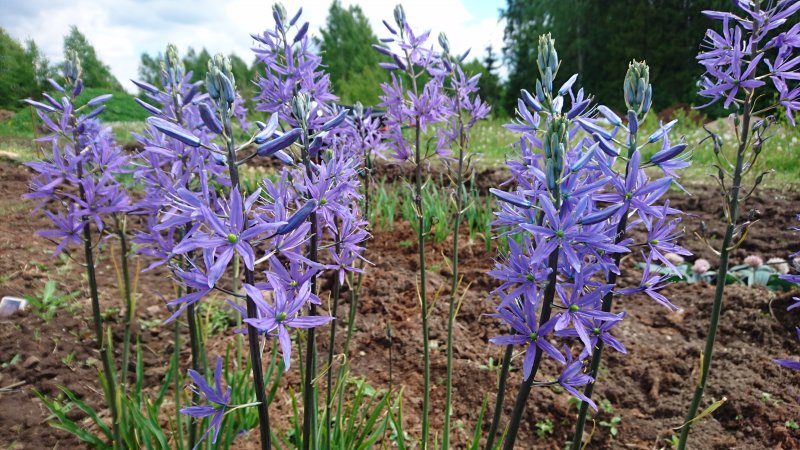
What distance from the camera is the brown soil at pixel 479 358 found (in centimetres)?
270

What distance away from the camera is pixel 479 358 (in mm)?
3232

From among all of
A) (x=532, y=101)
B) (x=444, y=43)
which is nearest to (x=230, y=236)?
(x=532, y=101)

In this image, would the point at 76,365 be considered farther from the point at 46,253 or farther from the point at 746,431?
the point at 746,431

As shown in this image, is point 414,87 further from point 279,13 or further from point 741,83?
point 741,83

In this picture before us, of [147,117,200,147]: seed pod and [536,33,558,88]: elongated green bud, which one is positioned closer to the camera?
[147,117,200,147]: seed pod

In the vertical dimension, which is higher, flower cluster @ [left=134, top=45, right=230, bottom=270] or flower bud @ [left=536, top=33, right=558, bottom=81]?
flower bud @ [left=536, top=33, right=558, bottom=81]

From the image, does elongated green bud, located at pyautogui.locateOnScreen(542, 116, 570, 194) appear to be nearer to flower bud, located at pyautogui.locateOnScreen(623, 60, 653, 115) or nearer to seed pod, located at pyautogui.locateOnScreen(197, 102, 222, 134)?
flower bud, located at pyautogui.locateOnScreen(623, 60, 653, 115)

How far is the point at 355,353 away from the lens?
338 cm

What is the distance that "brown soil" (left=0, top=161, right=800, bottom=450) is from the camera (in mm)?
2701

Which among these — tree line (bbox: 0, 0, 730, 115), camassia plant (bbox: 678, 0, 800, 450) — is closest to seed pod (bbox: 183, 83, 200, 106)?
camassia plant (bbox: 678, 0, 800, 450)

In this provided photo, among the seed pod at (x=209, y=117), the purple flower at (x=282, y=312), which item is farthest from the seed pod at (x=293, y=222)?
the seed pod at (x=209, y=117)

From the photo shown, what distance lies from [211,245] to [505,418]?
2.16 meters

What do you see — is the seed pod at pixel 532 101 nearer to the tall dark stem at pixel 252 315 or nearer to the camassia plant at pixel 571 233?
the camassia plant at pixel 571 233

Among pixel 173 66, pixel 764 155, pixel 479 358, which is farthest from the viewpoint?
pixel 764 155
